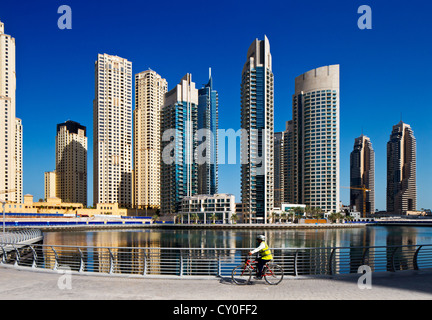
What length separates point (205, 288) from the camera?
14.9 metres

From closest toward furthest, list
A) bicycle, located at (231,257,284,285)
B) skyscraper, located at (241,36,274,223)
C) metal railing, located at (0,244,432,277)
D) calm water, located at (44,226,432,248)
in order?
bicycle, located at (231,257,284,285) → metal railing, located at (0,244,432,277) → calm water, located at (44,226,432,248) → skyscraper, located at (241,36,274,223)

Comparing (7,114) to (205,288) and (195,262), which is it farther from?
(205,288)

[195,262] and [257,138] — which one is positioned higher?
[257,138]

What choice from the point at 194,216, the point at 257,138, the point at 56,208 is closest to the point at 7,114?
the point at 56,208

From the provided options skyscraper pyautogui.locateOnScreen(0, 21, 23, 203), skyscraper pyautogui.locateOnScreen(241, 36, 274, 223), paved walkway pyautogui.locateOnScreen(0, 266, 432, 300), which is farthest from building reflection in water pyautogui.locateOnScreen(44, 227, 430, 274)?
skyscraper pyautogui.locateOnScreen(0, 21, 23, 203)

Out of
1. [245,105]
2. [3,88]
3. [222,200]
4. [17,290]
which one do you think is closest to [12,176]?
[3,88]

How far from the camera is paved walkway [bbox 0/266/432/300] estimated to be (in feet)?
43.0

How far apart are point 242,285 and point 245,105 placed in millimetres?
168349

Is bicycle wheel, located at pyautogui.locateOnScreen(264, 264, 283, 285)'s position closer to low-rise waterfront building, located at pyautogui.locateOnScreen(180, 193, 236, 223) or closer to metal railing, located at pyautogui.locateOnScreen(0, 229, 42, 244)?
metal railing, located at pyautogui.locateOnScreen(0, 229, 42, 244)

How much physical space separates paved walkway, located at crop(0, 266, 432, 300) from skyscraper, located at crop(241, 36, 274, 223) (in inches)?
6140

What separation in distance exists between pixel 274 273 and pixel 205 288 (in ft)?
10.1

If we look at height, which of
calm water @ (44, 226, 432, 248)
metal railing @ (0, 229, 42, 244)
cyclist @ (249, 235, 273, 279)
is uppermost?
cyclist @ (249, 235, 273, 279)
